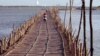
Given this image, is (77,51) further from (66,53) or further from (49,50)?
(49,50)

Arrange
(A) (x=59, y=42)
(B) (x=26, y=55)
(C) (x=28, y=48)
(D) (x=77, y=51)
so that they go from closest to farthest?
(D) (x=77, y=51) → (B) (x=26, y=55) → (C) (x=28, y=48) → (A) (x=59, y=42)

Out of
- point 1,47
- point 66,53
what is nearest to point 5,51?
point 1,47

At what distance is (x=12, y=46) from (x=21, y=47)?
64cm

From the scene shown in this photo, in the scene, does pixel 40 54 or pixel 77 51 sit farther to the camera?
pixel 40 54

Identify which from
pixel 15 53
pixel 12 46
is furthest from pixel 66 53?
pixel 12 46

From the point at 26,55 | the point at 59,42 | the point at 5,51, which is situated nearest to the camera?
the point at 26,55

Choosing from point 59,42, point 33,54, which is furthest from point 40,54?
point 59,42

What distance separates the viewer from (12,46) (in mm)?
23672

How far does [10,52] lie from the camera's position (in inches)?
833

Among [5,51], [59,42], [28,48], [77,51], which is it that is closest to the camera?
[77,51]

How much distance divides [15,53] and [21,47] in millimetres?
2498

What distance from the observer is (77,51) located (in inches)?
736

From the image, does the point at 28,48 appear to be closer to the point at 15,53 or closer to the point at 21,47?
the point at 21,47

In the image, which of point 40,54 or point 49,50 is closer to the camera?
point 40,54
